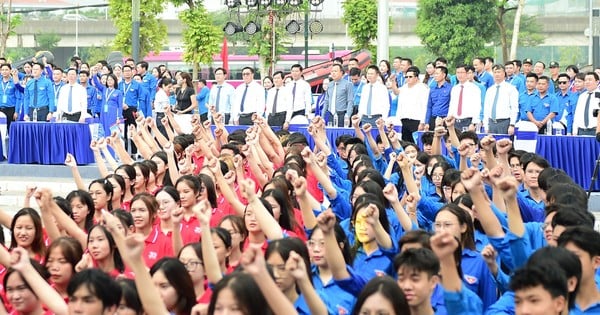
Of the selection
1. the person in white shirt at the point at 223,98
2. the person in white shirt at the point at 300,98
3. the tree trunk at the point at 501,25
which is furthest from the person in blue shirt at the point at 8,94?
the tree trunk at the point at 501,25

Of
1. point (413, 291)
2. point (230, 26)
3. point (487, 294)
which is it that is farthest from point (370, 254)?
point (230, 26)

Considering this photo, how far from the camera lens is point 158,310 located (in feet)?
17.9

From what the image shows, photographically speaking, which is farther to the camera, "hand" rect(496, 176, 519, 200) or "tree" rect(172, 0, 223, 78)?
"tree" rect(172, 0, 223, 78)

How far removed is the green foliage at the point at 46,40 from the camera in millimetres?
57250

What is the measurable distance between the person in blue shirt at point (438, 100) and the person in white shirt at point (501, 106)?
1.08m

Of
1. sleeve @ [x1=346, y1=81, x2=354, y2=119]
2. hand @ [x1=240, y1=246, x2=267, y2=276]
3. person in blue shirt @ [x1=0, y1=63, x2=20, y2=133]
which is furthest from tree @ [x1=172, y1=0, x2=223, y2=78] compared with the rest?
hand @ [x1=240, y1=246, x2=267, y2=276]

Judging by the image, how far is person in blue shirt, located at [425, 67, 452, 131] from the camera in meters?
18.2

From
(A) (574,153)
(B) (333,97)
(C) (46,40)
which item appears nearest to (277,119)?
(B) (333,97)

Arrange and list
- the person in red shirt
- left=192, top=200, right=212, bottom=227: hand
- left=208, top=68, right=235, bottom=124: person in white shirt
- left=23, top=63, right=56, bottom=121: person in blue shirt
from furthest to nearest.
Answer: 1. left=208, top=68, right=235, bottom=124: person in white shirt
2. left=23, top=63, right=56, bottom=121: person in blue shirt
3. the person in red shirt
4. left=192, top=200, right=212, bottom=227: hand

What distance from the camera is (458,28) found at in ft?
128

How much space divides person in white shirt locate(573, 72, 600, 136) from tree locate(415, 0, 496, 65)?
22.5 metres

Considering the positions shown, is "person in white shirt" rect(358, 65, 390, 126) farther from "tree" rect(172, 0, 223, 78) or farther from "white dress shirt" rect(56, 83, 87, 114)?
"tree" rect(172, 0, 223, 78)

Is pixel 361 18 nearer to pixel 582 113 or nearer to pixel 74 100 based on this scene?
pixel 74 100

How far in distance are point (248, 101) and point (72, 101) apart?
2.92m
